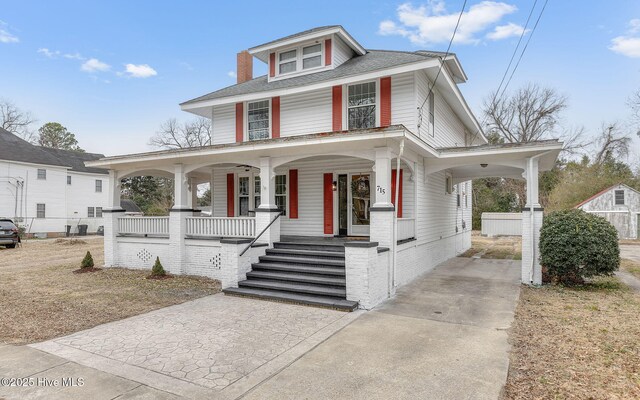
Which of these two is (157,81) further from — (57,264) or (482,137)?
(482,137)

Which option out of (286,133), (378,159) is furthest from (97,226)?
(378,159)

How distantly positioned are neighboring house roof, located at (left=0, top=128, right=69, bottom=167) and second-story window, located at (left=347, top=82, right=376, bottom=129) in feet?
90.2

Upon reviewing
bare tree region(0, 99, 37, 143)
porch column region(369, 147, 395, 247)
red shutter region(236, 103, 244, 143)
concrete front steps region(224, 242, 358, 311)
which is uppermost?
bare tree region(0, 99, 37, 143)

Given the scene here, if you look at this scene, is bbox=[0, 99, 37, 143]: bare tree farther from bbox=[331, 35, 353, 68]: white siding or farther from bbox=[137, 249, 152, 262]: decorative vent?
bbox=[331, 35, 353, 68]: white siding

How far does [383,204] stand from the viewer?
7.70 meters

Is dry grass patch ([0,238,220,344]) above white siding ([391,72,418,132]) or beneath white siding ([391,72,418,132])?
beneath

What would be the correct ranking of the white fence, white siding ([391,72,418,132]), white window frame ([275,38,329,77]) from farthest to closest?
1. the white fence
2. white window frame ([275,38,329,77])
3. white siding ([391,72,418,132])

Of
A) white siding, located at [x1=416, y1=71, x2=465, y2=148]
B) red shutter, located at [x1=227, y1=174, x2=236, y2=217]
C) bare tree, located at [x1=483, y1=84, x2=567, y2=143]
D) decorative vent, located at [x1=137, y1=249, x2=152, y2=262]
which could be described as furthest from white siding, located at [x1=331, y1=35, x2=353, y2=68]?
bare tree, located at [x1=483, y1=84, x2=567, y2=143]

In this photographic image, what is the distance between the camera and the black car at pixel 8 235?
18031mm

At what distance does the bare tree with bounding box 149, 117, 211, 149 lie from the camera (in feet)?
114

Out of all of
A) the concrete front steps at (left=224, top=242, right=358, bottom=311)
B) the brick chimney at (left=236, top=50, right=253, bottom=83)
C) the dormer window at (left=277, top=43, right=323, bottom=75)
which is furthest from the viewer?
the brick chimney at (left=236, top=50, right=253, bottom=83)

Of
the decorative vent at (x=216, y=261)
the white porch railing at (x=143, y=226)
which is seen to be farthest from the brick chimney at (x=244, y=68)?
the decorative vent at (x=216, y=261)

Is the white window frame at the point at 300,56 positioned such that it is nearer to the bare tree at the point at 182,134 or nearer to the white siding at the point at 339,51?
the white siding at the point at 339,51

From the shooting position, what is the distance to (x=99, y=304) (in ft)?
23.5
